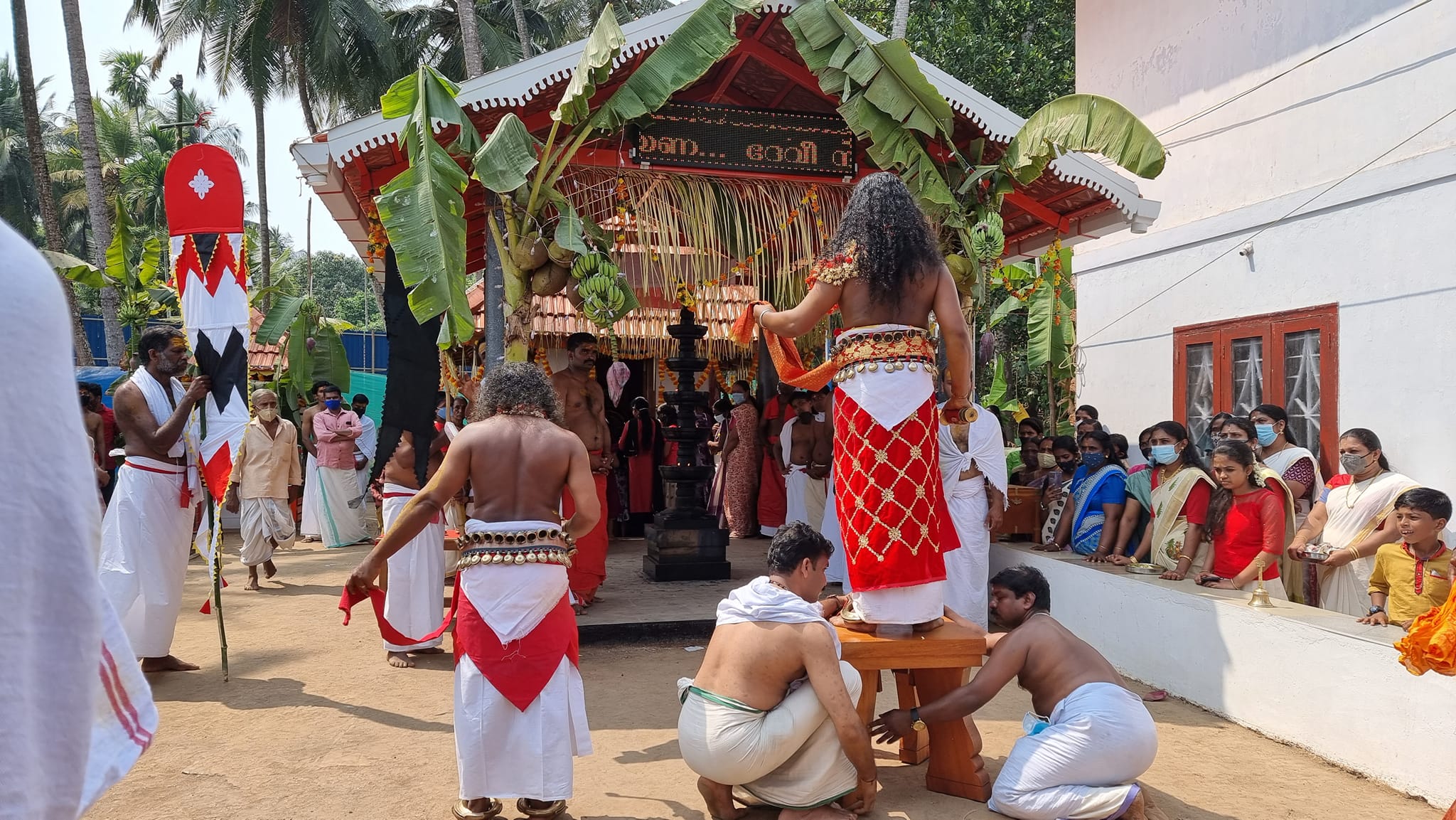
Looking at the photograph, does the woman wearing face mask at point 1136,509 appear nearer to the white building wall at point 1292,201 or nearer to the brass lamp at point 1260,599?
the brass lamp at point 1260,599

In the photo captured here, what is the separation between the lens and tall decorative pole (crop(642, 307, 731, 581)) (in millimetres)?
8820

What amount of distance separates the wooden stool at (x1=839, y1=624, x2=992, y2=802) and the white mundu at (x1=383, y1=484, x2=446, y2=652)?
3.40 meters

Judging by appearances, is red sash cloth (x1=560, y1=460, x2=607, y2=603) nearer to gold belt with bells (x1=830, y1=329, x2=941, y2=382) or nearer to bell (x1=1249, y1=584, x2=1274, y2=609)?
gold belt with bells (x1=830, y1=329, x2=941, y2=382)

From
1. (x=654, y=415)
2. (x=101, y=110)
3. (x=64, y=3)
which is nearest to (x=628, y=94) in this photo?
(x=654, y=415)

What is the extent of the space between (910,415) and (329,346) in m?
11.9

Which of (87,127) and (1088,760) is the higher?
(87,127)

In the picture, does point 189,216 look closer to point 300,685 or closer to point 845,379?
point 300,685

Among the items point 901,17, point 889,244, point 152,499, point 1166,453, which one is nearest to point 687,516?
point 1166,453

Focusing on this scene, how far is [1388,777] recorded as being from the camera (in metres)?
4.27

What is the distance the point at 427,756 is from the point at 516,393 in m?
1.93

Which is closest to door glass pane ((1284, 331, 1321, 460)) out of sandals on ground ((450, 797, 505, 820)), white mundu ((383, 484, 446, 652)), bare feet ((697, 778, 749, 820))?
bare feet ((697, 778, 749, 820))

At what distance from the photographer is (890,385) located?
4.11 meters

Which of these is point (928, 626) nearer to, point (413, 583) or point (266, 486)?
point (413, 583)

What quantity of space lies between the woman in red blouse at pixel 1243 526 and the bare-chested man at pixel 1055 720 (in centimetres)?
196
